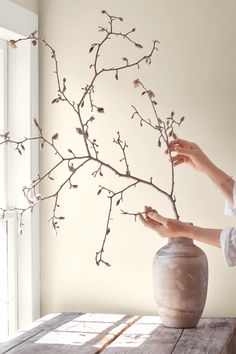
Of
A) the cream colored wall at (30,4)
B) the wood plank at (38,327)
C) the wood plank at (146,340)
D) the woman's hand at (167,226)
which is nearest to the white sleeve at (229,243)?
the woman's hand at (167,226)

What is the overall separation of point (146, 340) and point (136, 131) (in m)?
0.97

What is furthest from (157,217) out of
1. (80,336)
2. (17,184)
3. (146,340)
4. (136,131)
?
(17,184)

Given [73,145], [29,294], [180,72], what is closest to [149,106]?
[180,72]

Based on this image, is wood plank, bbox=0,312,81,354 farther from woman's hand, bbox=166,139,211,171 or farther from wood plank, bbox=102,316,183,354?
woman's hand, bbox=166,139,211,171

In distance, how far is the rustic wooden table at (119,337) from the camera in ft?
8.29

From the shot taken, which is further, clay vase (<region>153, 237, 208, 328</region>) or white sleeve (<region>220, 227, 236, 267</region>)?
clay vase (<region>153, 237, 208, 328</region>)

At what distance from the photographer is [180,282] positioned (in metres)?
2.71

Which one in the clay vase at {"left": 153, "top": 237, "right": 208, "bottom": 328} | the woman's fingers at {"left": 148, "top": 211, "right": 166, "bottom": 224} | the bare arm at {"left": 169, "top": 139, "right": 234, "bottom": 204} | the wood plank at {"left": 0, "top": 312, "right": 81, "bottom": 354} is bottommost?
the wood plank at {"left": 0, "top": 312, "right": 81, "bottom": 354}

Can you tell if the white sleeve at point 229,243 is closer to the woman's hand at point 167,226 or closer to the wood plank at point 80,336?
the woman's hand at point 167,226

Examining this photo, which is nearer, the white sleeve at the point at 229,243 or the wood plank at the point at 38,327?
the white sleeve at the point at 229,243

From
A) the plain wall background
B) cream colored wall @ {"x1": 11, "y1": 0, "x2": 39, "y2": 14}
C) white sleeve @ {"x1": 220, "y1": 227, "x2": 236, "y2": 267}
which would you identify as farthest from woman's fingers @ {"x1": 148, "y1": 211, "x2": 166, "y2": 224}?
cream colored wall @ {"x1": 11, "y1": 0, "x2": 39, "y2": 14}

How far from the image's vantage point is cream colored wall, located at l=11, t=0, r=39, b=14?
3.14m

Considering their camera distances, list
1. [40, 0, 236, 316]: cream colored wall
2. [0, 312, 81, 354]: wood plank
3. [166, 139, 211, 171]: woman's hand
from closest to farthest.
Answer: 1. [0, 312, 81, 354]: wood plank
2. [166, 139, 211, 171]: woman's hand
3. [40, 0, 236, 316]: cream colored wall

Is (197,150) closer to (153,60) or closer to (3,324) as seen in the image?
(153,60)
